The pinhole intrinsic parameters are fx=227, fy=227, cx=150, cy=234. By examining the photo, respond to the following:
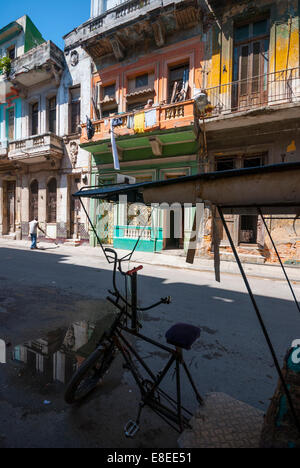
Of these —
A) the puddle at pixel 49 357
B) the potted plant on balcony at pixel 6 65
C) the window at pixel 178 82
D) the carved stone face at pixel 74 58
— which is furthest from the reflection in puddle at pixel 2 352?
the potted plant on balcony at pixel 6 65

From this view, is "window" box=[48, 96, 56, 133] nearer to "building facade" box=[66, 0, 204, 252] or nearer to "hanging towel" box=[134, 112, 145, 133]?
"building facade" box=[66, 0, 204, 252]

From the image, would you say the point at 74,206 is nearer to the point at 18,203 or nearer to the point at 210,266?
the point at 18,203

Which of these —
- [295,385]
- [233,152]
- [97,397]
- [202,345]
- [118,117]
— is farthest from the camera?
[118,117]

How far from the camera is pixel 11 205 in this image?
1798 cm

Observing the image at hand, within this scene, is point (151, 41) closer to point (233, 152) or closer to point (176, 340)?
point (233, 152)

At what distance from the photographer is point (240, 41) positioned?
33.1 ft

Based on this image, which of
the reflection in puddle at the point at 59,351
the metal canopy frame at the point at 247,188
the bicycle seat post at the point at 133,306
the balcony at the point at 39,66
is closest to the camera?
the metal canopy frame at the point at 247,188

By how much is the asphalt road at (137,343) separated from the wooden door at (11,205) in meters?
12.4

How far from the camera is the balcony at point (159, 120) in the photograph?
31.8 ft

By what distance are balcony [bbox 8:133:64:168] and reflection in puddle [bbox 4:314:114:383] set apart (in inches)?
520

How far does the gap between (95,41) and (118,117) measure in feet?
16.0

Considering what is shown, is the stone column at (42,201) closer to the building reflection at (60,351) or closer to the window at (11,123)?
the window at (11,123)

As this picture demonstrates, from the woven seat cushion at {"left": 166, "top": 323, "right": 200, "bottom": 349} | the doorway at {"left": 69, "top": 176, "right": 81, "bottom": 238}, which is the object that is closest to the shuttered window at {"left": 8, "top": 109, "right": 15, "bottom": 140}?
the doorway at {"left": 69, "top": 176, "right": 81, "bottom": 238}

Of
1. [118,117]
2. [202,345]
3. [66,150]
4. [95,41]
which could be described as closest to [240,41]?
[118,117]
